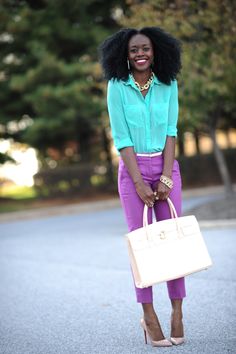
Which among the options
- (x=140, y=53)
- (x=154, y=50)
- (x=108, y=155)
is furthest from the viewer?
(x=108, y=155)

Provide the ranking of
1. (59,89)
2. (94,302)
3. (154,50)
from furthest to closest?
(59,89)
(94,302)
(154,50)

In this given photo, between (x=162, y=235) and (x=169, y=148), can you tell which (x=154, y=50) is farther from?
(x=162, y=235)

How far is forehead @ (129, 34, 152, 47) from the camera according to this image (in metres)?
4.18

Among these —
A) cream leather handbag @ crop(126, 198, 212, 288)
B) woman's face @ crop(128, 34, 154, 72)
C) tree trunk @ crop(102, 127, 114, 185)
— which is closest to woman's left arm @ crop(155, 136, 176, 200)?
cream leather handbag @ crop(126, 198, 212, 288)

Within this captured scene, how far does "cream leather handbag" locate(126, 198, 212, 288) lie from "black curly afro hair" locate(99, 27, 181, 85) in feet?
3.10

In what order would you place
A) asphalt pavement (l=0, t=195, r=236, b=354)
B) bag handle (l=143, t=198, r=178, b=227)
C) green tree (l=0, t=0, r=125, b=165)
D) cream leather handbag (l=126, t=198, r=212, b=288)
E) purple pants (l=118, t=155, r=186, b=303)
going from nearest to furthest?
cream leather handbag (l=126, t=198, r=212, b=288)
bag handle (l=143, t=198, r=178, b=227)
purple pants (l=118, t=155, r=186, b=303)
asphalt pavement (l=0, t=195, r=236, b=354)
green tree (l=0, t=0, r=125, b=165)

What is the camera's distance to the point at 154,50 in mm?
4262

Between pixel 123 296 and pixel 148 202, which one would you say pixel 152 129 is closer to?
pixel 148 202

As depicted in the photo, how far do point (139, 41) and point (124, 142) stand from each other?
0.67 metres

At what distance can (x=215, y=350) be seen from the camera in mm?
3910

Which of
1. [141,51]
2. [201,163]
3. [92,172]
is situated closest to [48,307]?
[141,51]

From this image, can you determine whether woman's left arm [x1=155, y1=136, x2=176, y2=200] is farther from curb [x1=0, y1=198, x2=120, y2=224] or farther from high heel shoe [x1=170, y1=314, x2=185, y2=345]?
curb [x1=0, y1=198, x2=120, y2=224]

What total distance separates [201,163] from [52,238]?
46.3 ft

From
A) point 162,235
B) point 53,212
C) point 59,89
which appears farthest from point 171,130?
point 59,89
